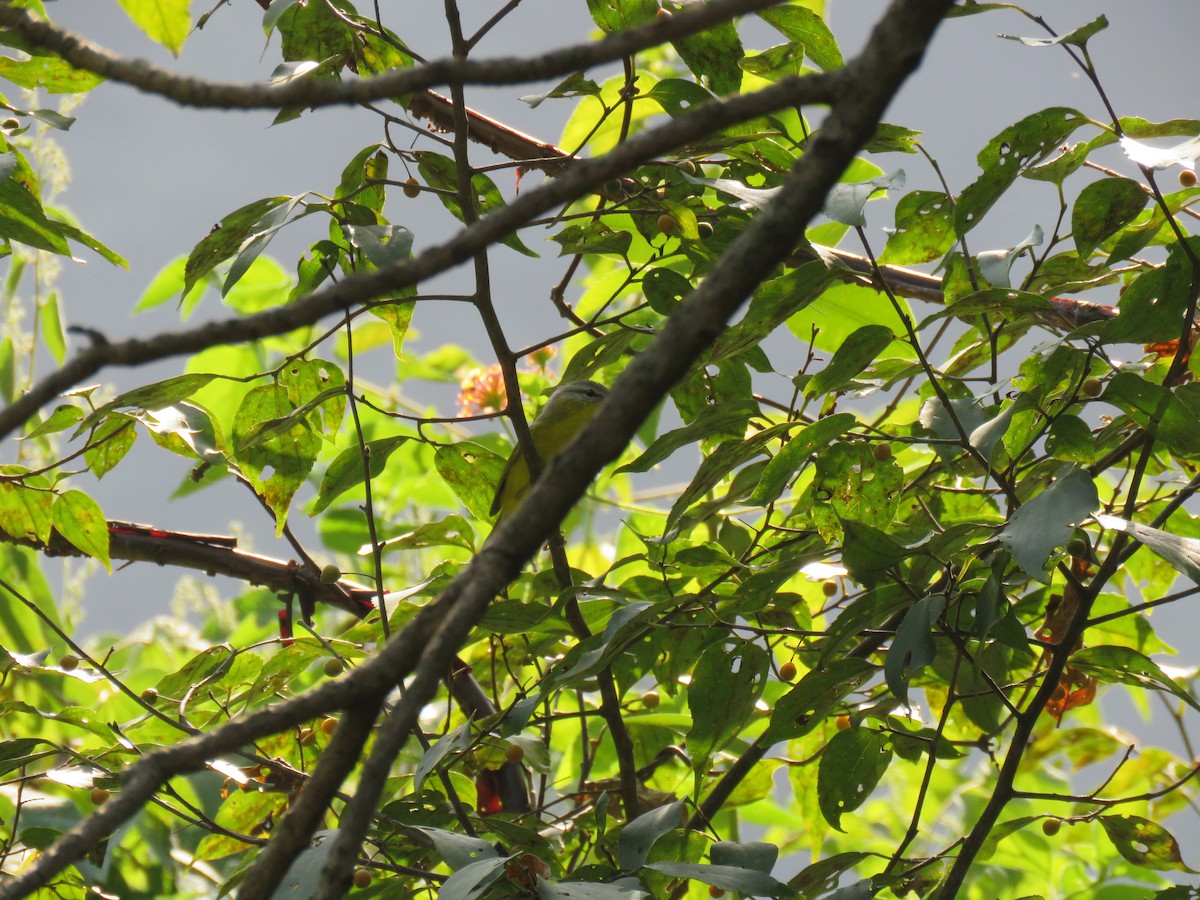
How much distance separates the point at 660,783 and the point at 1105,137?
1.05m

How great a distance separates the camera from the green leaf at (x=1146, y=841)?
1.14 m

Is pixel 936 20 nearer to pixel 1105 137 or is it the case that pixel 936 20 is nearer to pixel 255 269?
pixel 1105 137

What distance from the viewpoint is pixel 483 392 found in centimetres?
205

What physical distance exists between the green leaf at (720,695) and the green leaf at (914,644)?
0.18 m

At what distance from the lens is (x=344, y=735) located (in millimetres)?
503

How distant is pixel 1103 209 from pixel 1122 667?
432 millimetres

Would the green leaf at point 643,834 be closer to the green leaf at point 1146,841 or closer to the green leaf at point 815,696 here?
the green leaf at point 815,696

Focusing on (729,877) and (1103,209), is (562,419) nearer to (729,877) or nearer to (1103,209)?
(1103,209)

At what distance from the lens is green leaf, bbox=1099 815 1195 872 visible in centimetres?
114

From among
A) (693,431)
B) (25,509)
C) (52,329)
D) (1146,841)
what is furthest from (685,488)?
(52,329)

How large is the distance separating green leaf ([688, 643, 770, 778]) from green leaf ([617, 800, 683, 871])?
9 centimetres

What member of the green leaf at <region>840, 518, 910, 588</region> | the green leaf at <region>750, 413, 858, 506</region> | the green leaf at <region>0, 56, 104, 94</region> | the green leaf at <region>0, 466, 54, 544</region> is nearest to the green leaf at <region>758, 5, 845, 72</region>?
the green leaf at <region>750, 413, 858, 506</region>

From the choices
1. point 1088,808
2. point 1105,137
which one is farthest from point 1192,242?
point 1088,808

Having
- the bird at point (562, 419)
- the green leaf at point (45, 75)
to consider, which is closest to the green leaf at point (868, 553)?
the green leaf at point (45, 75)
